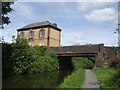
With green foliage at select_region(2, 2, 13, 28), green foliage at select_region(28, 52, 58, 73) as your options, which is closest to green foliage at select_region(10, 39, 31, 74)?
green foliage at select_region(28, 52, 58, 73)

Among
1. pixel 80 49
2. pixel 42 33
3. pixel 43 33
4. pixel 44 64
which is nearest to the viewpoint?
pixel 44 64

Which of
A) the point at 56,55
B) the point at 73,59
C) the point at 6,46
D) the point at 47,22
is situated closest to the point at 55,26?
the point at 47,22

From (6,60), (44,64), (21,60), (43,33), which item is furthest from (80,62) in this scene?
(6,60)

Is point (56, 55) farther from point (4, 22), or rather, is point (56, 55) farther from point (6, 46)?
point (4, 22)

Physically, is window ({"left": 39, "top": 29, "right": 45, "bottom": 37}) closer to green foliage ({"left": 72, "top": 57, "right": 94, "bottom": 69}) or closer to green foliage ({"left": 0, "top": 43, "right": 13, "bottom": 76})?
green foliage ({"left": 72, "top": 57, "right": 94, "bottom": 69})

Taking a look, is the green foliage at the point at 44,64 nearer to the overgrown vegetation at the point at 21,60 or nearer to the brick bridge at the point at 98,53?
the overgrown vegetation at the point at 21,60

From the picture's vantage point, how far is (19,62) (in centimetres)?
3284

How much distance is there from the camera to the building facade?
58.5 meters

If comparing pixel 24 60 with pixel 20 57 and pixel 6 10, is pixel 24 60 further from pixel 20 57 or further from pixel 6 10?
pixel 6 10

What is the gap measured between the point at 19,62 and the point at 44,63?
7.31m

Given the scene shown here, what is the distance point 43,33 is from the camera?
5947cm

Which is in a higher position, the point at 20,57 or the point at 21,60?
the point at 20,57

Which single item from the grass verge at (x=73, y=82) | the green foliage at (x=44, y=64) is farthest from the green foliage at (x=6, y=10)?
the green foliage at (x=44, y=64)

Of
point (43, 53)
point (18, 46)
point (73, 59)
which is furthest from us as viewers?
point (73, 59)
